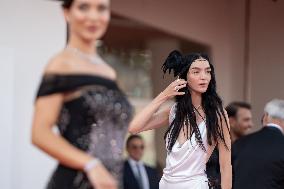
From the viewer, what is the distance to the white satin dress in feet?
13.7

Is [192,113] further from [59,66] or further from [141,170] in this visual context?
[141,170]

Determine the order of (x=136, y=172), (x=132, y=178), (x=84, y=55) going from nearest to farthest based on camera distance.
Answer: (x=84, y=55) < (x=132, y=178) < (x=136, y=172)

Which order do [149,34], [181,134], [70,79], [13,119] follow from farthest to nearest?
[149,34] → [13,119] → [181,134] → [70,79]

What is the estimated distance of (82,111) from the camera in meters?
2.63

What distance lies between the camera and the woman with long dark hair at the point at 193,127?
417 cm

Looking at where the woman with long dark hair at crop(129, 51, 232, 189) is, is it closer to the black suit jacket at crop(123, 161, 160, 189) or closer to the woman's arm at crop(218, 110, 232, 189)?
the woman's arm at crop(218, 110, 232, 189)

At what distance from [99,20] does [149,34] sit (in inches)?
264

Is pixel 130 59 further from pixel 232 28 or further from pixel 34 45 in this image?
pixel 34 45

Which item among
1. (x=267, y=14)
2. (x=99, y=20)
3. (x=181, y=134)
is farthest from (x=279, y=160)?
(x=267, y=14)

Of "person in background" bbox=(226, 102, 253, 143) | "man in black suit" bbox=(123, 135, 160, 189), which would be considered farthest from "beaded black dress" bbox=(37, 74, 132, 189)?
"person in background" bbox=(226, 102, 253, 143)

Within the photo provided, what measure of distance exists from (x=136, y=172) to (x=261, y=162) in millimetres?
1854

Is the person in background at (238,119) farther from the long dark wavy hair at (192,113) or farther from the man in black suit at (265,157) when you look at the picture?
the long dark wavy hair at (192,113)

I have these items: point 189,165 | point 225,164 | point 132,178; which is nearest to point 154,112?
point 189,165

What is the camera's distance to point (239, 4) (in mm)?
9781
